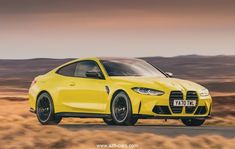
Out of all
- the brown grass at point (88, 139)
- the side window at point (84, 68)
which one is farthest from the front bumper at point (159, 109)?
the side window at point (84, 68)

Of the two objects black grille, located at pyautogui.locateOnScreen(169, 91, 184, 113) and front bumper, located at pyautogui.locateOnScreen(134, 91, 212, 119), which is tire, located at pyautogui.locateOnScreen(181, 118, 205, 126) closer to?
front bumper, located at pyautogui.locateOnScreen(134, 91, 212, 119)

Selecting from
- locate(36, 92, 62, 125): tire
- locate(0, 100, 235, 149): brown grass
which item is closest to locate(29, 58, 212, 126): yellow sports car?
locate(36, 92, 62, 125): tire

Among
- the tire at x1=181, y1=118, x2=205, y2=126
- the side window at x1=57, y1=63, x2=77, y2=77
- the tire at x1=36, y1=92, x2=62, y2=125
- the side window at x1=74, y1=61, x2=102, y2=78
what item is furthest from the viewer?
the side window at x1=57, y1=63, x2=77, y2=77

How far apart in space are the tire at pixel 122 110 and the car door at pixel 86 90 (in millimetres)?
344

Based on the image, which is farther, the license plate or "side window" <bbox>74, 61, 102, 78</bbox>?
"side window" <bbox>74, 61, 102, 78</bbox>

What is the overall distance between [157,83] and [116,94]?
0.87m

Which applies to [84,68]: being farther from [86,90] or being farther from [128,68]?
[128,68]

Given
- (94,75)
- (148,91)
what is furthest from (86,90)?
(148,91)

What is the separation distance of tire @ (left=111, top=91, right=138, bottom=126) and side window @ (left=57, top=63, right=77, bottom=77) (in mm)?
1861

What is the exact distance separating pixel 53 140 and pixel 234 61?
166m

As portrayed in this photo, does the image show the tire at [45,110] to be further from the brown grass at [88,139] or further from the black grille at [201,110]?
the black grille at [201,110]

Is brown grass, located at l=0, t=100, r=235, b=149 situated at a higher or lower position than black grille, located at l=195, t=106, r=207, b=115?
lower

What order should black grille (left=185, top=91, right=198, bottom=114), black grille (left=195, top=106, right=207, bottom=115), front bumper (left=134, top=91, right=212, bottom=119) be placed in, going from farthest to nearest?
black grille (left=195, top=106, right=207, bottom=115), black grille (left=185, top=91, right=198, bottom=114), front bumper (left=134, top=91, right=212, bottom=119)

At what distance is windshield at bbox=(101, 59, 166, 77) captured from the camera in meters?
16.1
